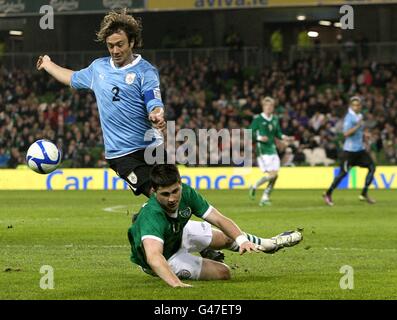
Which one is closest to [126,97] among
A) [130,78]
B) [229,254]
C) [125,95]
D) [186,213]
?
[125,95]

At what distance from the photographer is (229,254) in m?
12.7

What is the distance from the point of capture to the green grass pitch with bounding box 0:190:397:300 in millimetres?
9039

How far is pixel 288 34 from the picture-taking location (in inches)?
1646

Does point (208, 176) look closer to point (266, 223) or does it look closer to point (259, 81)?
point (259, 81)

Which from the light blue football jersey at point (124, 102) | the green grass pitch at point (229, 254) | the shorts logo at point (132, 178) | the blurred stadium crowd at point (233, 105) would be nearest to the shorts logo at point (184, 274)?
the green grass pitch at point (229, 254)

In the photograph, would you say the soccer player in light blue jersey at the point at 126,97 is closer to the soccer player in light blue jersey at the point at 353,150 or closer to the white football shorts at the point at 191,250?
the white football shorts at the point at 191,250

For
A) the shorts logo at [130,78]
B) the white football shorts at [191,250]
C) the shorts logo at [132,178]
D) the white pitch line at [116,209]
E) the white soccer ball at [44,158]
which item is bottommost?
the white pitch line at [116,209]

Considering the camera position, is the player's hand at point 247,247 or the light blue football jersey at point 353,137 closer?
the player's hand at point 247,247

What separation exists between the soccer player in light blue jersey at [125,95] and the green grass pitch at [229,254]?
1.15 metres

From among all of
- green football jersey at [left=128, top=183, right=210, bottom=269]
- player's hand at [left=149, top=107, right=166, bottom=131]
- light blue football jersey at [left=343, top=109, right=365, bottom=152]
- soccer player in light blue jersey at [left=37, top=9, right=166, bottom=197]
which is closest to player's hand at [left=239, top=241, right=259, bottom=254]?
green football jersey at [left=128, top=183, right=210, bottom=269]

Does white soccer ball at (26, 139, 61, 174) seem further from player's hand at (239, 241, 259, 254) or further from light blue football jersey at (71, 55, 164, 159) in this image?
player's hand at (239, 241, 259, 254)

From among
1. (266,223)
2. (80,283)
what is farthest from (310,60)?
(80,283)

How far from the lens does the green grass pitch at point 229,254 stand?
904 cm

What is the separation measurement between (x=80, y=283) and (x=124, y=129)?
74.9 inches
